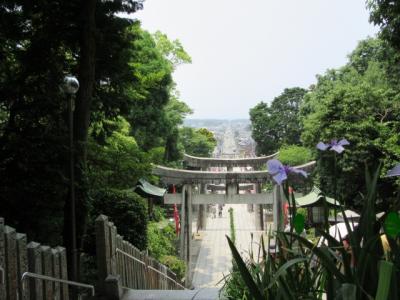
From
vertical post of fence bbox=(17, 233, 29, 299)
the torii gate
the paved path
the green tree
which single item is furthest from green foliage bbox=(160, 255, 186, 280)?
vertical post of fence bbox=(17, 233, 29, 299)

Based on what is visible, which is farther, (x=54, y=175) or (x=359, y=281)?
(x=54, y=175)

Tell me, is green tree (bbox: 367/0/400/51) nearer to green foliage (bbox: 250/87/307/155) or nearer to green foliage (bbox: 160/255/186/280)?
green foliage (bbox: 160/255/186/280)

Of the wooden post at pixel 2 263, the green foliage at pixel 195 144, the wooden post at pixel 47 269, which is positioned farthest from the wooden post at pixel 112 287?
the green foliage at pixel 195 144

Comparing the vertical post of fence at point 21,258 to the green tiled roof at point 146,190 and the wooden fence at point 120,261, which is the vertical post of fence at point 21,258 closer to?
the wooden fence at point 120,261

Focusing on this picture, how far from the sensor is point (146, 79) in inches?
335

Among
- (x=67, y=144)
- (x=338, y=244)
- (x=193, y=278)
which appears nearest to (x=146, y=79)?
(x=67, y=144)

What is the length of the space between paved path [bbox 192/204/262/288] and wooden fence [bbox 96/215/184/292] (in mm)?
4522

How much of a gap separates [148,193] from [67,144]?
8.36 meters

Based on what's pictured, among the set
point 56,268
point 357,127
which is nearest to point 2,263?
point 56,268

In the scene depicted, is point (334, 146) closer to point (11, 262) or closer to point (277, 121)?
point (11, 262)

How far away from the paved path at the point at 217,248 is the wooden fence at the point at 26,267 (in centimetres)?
813

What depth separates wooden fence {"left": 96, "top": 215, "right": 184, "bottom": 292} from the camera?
4.39 meters

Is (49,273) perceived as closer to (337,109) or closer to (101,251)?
(101,251)

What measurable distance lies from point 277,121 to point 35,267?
1466 inches
